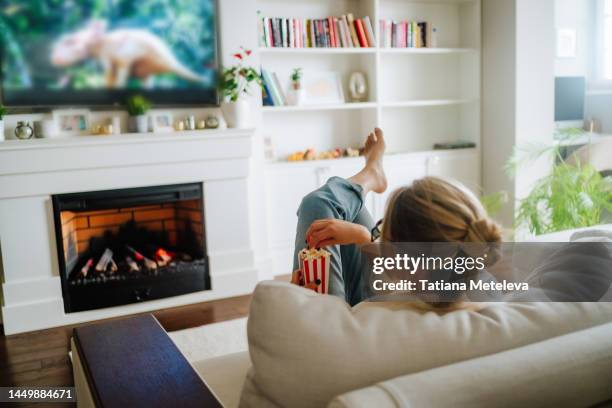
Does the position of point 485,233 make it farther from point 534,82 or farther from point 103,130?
point 534,82

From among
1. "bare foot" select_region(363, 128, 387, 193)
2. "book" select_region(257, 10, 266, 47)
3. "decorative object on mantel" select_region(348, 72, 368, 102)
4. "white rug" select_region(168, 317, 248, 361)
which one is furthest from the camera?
"decorative object on mantel" select_region(348, 72, 368, 102)

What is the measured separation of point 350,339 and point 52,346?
2.62 metres

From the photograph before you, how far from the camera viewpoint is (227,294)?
371 cm

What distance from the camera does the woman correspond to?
1013 mm

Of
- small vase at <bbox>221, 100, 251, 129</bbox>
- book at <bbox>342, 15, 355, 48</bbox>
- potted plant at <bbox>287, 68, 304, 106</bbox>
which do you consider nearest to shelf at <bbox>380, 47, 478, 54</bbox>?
book at <bbox>342, 15, 355, 48</bbox>

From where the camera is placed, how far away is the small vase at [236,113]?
367 cm

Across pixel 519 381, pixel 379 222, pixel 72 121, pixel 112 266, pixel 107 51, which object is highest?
pixel 107 51

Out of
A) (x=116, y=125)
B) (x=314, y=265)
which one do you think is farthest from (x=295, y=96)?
(x=314, y=265)

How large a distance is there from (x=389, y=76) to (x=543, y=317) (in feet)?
13.0

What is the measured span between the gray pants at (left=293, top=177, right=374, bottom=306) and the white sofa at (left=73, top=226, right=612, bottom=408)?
0.77 metres

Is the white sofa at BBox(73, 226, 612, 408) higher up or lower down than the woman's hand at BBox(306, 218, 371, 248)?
lower down

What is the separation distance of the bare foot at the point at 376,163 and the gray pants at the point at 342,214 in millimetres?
117

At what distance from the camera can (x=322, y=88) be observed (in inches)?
172

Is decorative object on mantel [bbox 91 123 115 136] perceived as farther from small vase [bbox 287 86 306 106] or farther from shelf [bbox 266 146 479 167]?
small vase [bbox 287 86 306 106]
